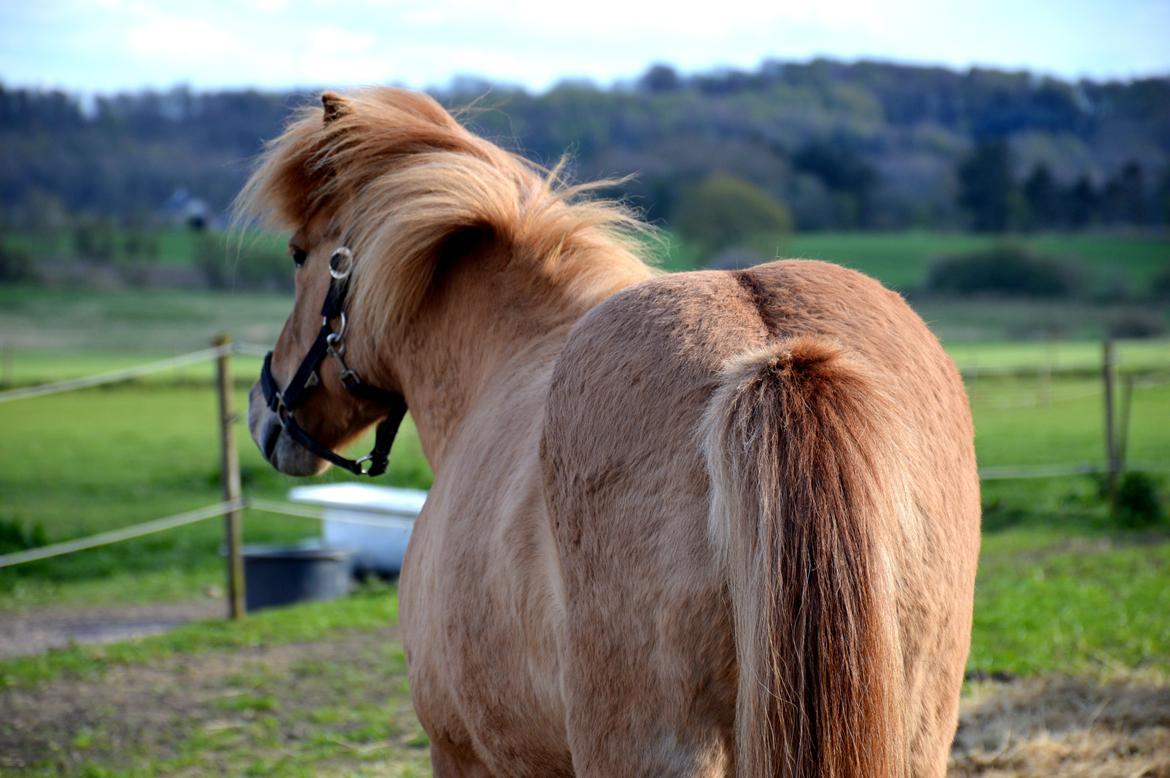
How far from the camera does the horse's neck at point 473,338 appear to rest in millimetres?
2299

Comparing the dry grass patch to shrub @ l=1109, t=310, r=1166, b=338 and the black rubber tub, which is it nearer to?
the black rubber tub

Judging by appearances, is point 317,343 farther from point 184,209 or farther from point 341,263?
point 184,209

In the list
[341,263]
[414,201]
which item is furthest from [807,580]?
[341,263]

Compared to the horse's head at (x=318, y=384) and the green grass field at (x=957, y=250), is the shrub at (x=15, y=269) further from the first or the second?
the horse's head at (x=318, y=384)

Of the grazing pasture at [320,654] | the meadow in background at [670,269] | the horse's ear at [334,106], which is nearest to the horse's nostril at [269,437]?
the meadow in background at [670,269]

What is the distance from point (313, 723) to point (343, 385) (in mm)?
2433

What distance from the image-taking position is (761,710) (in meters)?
1.24

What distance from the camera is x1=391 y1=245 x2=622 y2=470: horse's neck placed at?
7.54 ft

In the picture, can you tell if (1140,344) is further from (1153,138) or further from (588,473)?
(1153,138)

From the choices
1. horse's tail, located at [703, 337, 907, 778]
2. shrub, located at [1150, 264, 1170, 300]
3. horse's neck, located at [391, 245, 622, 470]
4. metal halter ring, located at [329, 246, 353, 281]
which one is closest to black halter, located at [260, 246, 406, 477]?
metal halter ring, located at [329, 246, 353, 281]

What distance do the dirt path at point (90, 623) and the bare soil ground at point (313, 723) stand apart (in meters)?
1.28

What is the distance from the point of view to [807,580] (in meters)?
1.24

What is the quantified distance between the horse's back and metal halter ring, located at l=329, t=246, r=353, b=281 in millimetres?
1128

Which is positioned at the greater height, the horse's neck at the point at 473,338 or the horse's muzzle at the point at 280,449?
the horse's neck at the point at 473,338
